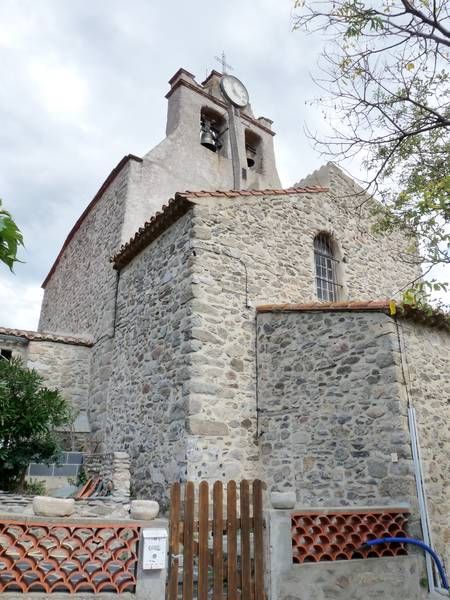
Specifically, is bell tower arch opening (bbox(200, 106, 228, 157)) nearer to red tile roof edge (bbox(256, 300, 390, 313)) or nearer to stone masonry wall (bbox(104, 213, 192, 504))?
stone masonry wall (bbox(104, 213, 192, 504))

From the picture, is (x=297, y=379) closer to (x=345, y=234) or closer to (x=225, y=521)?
(x=225, y=521)

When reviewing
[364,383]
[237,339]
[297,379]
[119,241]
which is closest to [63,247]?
[119,241]

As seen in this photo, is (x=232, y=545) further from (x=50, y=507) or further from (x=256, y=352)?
(x=256, y=352)

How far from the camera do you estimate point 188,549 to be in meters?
4.09

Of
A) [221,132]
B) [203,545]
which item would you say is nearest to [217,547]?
[203,545]

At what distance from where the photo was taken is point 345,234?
11.2m

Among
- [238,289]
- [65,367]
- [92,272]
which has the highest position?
[92,272]

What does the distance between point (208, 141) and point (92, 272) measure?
17.4 feet

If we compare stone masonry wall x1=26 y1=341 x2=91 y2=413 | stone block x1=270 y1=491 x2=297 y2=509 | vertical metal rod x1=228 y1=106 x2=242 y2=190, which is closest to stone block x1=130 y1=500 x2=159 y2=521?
stone block x1=270 y1=491 x2=297 y2=509

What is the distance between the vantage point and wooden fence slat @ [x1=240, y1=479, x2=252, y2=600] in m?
4.29

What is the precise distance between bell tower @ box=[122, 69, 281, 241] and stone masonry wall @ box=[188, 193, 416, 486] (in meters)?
3.60

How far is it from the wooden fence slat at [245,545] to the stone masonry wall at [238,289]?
2389mm

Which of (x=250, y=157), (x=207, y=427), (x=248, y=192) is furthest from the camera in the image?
(x=250, y=157)

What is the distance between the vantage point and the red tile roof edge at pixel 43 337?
1049 cm
